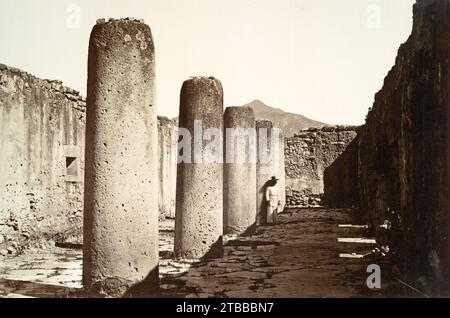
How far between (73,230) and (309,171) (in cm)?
1418

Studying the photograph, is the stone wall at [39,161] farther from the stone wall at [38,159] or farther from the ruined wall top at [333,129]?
the ruined wall top at [333,129]

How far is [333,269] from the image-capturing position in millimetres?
6918

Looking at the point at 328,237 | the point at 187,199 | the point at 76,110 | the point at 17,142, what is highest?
the point at 76,110

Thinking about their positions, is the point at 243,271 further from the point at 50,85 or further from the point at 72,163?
the point at 50,85

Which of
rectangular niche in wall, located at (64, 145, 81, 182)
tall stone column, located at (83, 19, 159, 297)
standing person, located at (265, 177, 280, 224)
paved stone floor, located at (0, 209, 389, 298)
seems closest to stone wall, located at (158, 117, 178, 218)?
standing person, located at (265, 177, 280, 224)

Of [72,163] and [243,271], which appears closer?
[243,271]

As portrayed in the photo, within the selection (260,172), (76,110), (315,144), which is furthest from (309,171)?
(76,110)

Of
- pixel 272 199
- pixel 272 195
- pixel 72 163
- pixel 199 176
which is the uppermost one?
pixel 72 163

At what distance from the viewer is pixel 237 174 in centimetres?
1124

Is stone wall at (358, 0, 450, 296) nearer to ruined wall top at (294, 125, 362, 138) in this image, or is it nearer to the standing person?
the standing person

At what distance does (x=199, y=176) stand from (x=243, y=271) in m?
1.78

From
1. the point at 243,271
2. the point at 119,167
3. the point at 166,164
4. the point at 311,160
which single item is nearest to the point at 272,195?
the point at 166,164
